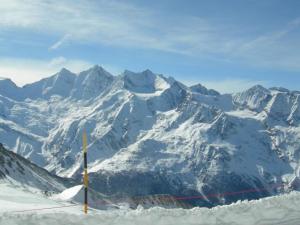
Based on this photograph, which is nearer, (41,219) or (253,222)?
(41,219)

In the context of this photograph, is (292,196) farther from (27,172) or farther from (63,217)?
(27,172)

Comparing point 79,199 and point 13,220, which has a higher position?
point 13,220

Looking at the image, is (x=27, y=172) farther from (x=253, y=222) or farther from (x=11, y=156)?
(x=253, y=222)

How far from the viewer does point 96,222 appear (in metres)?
19.6

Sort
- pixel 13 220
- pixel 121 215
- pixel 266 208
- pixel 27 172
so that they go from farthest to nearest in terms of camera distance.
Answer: pixel 27 172 → pixel 266 208 → pixel 121 215 → pixel 13 220

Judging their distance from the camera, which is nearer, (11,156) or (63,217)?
(63,217)

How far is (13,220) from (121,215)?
11.9 feet

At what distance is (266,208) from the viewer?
22.2m

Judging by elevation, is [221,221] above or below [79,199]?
above

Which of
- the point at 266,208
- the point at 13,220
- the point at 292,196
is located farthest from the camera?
the point at 292,196

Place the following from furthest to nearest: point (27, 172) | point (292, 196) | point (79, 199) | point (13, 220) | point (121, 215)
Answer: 1. point (27, 172)
2. point (79, 199)
3. point (292, 196)
4. point (121, 215)
5. point (13, 220)

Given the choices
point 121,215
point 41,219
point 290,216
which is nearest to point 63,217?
point 41,219

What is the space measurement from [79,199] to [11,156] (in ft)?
188

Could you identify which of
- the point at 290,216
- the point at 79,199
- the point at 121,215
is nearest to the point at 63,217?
the point at 121,215
